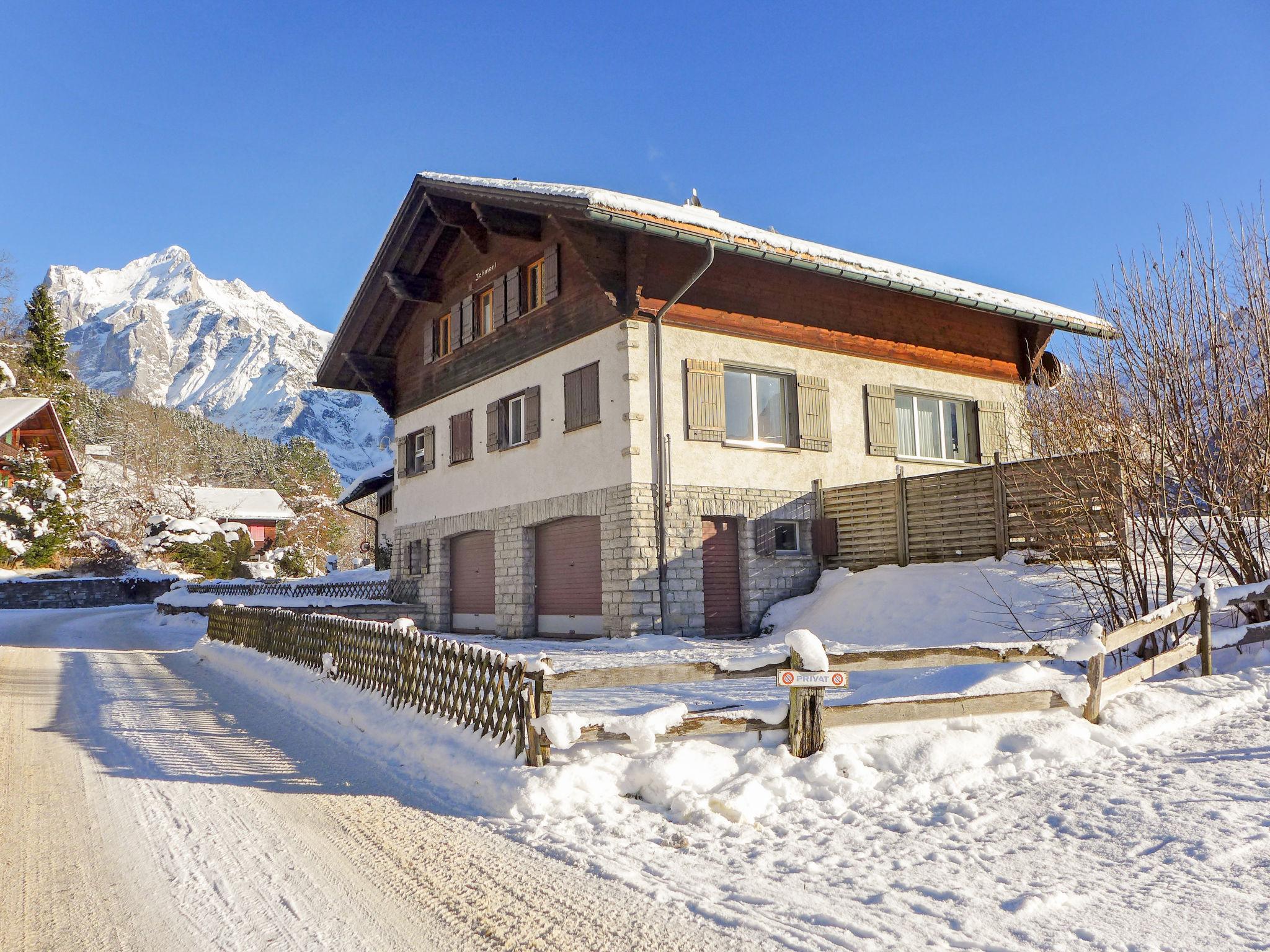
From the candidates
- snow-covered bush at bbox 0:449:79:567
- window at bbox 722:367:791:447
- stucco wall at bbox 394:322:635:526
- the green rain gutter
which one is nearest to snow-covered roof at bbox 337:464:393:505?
stucco wall at bbox 394:322:635:526

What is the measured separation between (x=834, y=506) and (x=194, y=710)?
439 inches

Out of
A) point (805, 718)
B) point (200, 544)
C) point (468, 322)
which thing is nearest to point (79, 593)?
point (200, 544)

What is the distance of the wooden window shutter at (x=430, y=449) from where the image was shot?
73.4ft

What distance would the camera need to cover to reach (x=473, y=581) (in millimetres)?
20969

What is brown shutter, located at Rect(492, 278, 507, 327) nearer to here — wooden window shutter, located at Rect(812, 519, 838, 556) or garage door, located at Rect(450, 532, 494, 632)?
garage door, located at Rect(450, 532, 494, 632)

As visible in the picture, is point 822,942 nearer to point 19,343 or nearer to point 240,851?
point 240,851

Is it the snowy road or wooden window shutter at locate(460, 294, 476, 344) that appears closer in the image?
the snowy road

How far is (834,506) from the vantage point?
1700 centimetres

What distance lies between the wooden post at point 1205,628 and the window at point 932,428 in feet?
32.8

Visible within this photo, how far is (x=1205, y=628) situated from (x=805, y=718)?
4.86 metres

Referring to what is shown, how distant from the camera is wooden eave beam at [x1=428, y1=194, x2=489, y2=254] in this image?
765 inches

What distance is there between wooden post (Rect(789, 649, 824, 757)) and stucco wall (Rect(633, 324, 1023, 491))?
9305mm

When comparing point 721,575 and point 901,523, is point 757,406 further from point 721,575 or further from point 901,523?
point 901,523

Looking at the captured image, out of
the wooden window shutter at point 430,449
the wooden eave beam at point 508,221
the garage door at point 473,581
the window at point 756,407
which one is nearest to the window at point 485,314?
the wooden eave beam at point 508,221
